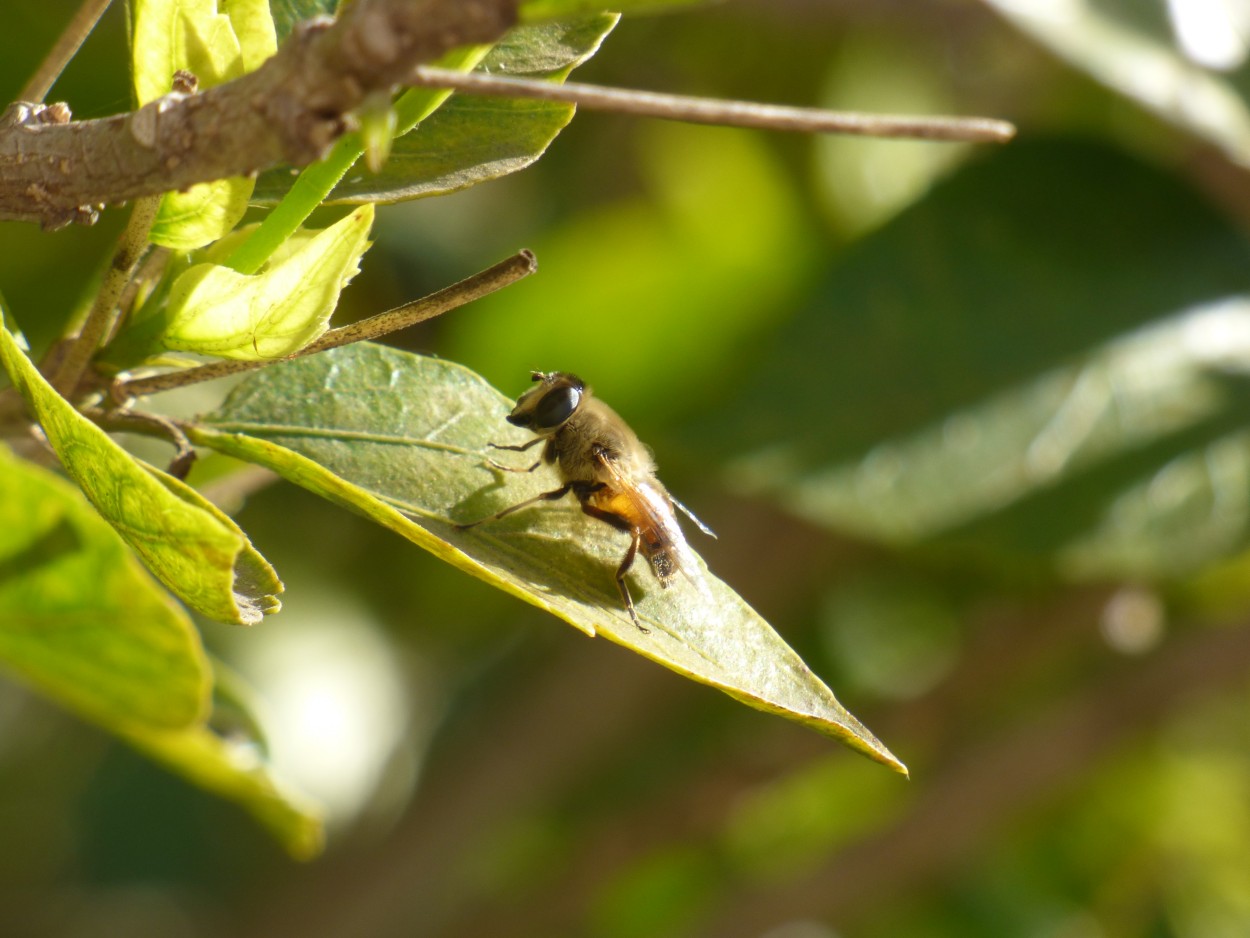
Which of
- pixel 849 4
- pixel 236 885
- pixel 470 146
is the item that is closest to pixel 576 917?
pixel 236 885

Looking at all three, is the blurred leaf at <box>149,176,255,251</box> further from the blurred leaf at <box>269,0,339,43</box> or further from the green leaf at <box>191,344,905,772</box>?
the blurred leaf at <box>269,0,339,43</box>

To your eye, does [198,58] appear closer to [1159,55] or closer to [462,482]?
[462,482]

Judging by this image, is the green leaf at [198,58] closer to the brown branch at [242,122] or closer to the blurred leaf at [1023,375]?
the brown branch at [242,122]

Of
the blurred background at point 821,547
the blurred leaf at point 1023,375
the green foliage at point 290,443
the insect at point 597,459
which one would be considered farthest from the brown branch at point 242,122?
the blurred leaf at point 1023,375

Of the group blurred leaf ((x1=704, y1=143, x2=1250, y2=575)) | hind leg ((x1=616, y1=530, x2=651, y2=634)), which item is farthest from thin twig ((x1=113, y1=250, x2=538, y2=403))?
blurred leaf ((x1=704, y1=143, x2=1250, y2=575))

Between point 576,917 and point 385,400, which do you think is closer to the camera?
point 385,400

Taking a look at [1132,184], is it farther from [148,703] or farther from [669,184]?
[148,703]
